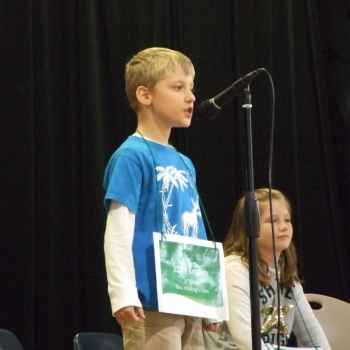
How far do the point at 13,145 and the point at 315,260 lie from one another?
5.25 feet

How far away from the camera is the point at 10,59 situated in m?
3.25

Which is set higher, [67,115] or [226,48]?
[226,48]

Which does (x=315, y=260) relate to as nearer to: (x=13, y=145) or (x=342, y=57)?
(x=342, y=57)

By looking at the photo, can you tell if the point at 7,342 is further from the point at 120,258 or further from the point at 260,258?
Result: the point at 260,258

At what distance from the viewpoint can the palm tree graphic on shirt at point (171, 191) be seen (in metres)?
1.99

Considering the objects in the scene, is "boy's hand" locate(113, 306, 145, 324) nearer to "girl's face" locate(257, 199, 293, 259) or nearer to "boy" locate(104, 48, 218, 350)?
"boy" locate(104, 48, 218, 350)

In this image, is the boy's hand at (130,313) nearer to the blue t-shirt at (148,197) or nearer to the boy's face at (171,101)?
the blue t-shirt at (148,197)

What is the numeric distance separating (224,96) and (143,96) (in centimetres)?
29

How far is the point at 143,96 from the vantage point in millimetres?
2145

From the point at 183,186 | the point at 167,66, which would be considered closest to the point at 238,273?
the point at 183,186

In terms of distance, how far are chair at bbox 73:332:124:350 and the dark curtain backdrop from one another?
545mm

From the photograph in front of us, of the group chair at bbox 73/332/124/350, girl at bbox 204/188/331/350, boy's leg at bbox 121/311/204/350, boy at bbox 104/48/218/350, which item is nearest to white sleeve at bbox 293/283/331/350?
girl at bbox 204/188/331/350

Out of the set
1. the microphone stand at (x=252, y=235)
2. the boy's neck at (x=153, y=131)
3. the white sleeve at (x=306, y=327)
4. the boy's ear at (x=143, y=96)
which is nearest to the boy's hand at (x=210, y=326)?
the microphone stand at (x=252, y=235)

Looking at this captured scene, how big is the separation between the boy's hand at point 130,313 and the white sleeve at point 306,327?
1078 millimetres
